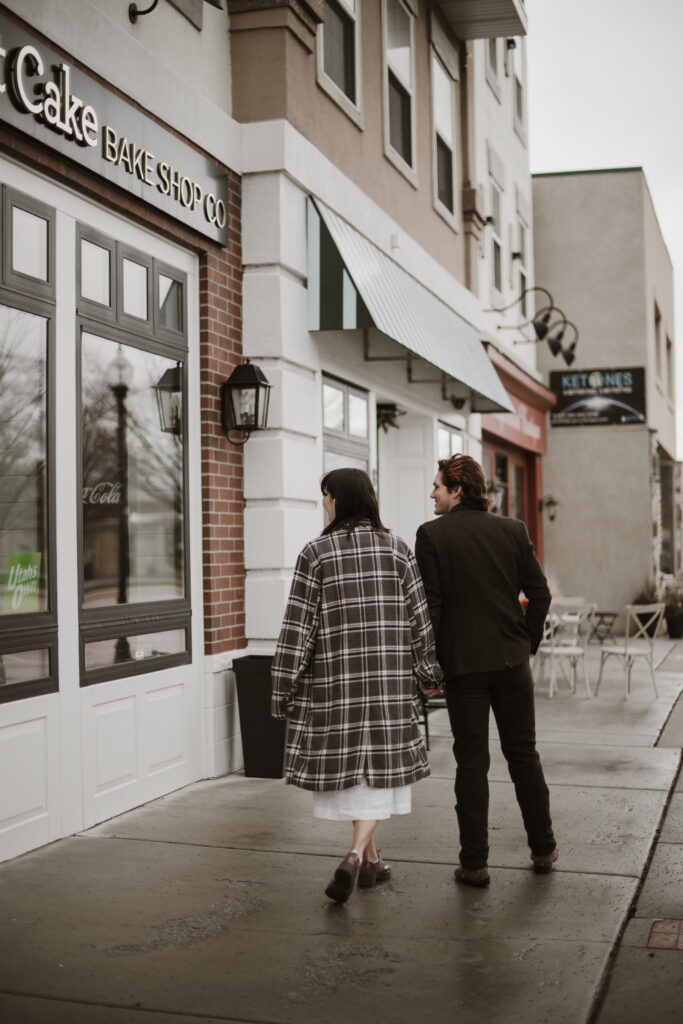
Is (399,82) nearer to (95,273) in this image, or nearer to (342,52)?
(342,52)

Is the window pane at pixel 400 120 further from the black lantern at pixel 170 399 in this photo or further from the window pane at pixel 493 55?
the window pane at pixel 493 55

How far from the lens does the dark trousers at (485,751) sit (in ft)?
16.6

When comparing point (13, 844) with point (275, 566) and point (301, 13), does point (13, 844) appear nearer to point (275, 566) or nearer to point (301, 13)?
point (275, 566)

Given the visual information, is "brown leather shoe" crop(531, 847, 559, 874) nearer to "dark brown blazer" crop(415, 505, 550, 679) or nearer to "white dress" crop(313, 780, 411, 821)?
"white dress" crop(313, 780, 411, 821)

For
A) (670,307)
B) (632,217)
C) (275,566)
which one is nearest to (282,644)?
(275,566)

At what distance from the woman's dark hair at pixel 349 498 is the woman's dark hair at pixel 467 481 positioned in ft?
1.53

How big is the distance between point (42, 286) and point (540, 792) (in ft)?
11.3

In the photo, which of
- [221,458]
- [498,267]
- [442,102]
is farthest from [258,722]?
[498,267]

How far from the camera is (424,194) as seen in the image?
472 inches

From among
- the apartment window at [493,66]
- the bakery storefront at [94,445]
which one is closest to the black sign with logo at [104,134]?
the bakery storefront at [94,445]

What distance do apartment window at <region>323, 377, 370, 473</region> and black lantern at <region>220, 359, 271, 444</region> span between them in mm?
1356

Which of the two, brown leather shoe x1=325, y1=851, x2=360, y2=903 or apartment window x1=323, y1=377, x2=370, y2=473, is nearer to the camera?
brown leather shoe x1=325, y1=851, x2=360, y2=903

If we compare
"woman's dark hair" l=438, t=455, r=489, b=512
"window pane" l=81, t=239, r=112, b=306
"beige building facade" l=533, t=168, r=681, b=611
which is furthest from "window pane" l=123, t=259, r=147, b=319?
"beige building facade" l=533, t=168, r=681, b=611

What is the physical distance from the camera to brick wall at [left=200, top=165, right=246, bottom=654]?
7.44m
